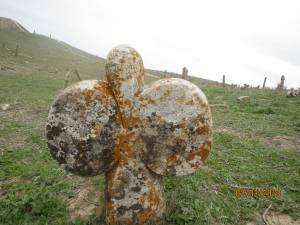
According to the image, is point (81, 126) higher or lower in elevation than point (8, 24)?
lower

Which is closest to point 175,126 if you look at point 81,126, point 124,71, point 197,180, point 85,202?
point 124,71

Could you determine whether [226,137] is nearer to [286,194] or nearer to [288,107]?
[286,194]

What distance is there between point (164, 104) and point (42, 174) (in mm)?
3185

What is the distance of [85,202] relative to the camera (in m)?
4.37

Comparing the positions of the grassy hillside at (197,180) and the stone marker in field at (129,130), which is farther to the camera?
the grassy hillside at (197,180)

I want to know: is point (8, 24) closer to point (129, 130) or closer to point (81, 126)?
point (81, 126)

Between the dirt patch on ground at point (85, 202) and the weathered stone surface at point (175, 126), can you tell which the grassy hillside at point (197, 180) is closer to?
the dirt patch on ground at point (85, 202)

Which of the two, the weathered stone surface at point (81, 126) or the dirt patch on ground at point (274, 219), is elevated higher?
the weathered stone surface at point (81, 126)

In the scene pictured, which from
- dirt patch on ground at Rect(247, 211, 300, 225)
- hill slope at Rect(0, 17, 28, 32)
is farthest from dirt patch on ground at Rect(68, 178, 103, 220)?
hill slope at Rect(0, 17, 28, 32)

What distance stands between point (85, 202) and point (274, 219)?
2929mm

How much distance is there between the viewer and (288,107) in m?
11.2

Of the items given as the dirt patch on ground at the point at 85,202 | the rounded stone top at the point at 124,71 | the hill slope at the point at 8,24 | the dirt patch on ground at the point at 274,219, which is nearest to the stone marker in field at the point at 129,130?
the rounded stone top at the point at 124,71

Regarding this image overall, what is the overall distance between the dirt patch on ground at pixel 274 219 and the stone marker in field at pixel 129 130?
1.44 meters

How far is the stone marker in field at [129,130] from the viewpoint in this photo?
10.9ft
